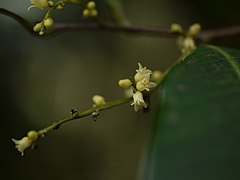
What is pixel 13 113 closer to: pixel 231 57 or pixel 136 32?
pixel 136 32

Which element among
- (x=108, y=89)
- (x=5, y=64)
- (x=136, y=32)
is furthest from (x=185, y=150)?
(x=108, y=89)

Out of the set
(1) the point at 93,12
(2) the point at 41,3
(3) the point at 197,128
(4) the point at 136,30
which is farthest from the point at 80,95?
(3) the point at 197,128

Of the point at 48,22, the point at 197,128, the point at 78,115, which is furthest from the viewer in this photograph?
the point at 48,22

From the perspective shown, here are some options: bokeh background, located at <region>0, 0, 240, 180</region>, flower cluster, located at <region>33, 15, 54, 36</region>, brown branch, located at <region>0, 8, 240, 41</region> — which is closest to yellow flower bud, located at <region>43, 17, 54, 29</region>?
flower cluster, located at <region>33, 15, 54, 36</region>

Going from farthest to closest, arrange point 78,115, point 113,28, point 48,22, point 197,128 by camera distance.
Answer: point 113,28
point 48,22
point 78,115
point 197,128

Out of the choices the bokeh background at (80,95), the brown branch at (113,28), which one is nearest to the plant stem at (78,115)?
the brown branch at (113,28)

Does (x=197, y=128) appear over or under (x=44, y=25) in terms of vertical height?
under

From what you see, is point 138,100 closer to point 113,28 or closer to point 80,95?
point 113,28

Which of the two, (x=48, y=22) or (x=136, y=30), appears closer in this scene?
(x=48, y=22)
